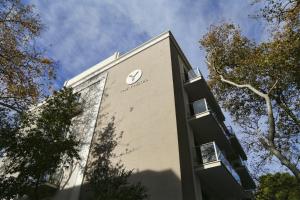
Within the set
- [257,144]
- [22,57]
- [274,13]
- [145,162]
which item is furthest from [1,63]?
[257,144]

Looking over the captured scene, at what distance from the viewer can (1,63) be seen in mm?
11828

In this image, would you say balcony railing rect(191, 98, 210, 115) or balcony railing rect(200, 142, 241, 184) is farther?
balcony railing rect(191, 98, 210, 115)

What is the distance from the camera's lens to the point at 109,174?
1127 centimetres

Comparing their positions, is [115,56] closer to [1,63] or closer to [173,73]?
[173,73]

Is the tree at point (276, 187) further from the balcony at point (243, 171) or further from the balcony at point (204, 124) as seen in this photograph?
the balcony at point (204, 124)

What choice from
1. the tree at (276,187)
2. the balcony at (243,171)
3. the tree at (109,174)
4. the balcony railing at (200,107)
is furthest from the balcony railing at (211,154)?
the tree at (276,187)

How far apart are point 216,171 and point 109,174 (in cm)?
451

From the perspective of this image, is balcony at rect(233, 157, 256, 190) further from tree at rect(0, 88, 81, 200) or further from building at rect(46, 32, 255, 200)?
tree at rect(0, 88, 81, 200)

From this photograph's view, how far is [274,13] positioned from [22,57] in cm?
1130

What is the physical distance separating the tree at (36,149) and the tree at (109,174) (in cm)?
134

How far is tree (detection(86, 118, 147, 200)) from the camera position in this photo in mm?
8938

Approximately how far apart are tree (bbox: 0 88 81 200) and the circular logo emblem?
142 inches

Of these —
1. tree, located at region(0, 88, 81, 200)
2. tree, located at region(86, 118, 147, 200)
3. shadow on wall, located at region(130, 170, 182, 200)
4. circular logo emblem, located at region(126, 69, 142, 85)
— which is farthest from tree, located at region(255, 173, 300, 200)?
tree, located at region(0, 88, 81, 200)

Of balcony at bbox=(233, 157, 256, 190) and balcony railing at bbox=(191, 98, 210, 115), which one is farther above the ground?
balcony railing at bbox=(191, 98, 210, 115)
